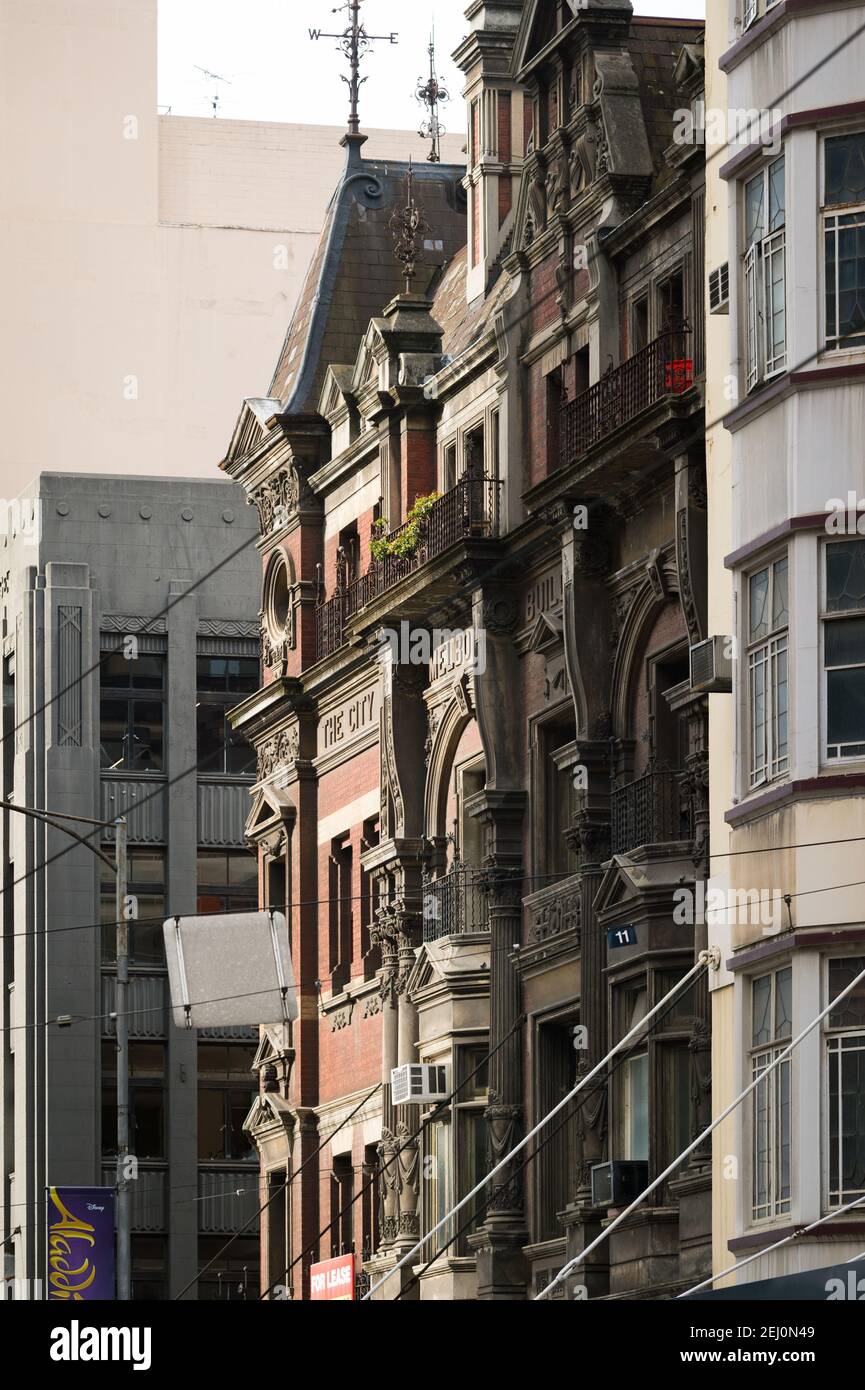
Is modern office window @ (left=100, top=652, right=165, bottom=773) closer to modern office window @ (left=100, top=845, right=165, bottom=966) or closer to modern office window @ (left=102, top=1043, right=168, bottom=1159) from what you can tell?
modern office window @ (left=100, top=845, right=165, bottom=966)

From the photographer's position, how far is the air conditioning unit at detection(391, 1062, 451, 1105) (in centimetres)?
4094

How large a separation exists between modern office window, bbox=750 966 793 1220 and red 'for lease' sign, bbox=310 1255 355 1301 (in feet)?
47.9

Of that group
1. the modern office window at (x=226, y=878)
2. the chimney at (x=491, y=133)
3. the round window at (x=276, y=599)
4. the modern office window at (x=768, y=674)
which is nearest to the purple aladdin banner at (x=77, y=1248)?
the round window at (x=276, y=599)

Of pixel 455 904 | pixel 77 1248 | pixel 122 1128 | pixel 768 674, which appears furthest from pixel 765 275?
pixel 77 1248

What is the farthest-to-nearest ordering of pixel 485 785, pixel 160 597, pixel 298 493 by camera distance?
1. pixel 160 597
2. pixel 298 493
3. pixel 485 785

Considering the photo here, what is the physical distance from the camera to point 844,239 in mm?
29594

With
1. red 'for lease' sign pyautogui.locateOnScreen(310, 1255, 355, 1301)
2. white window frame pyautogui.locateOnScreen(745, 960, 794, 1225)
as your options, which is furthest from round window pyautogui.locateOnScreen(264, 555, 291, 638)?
white window frame pyautogui.locateOnScreen(745, 960, 794, 1225)

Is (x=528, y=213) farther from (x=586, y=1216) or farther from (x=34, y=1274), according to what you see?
(x=34, y=1274)

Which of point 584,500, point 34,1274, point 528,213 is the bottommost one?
point 34,1274

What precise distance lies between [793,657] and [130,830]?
142ft

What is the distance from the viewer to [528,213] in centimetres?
4072
